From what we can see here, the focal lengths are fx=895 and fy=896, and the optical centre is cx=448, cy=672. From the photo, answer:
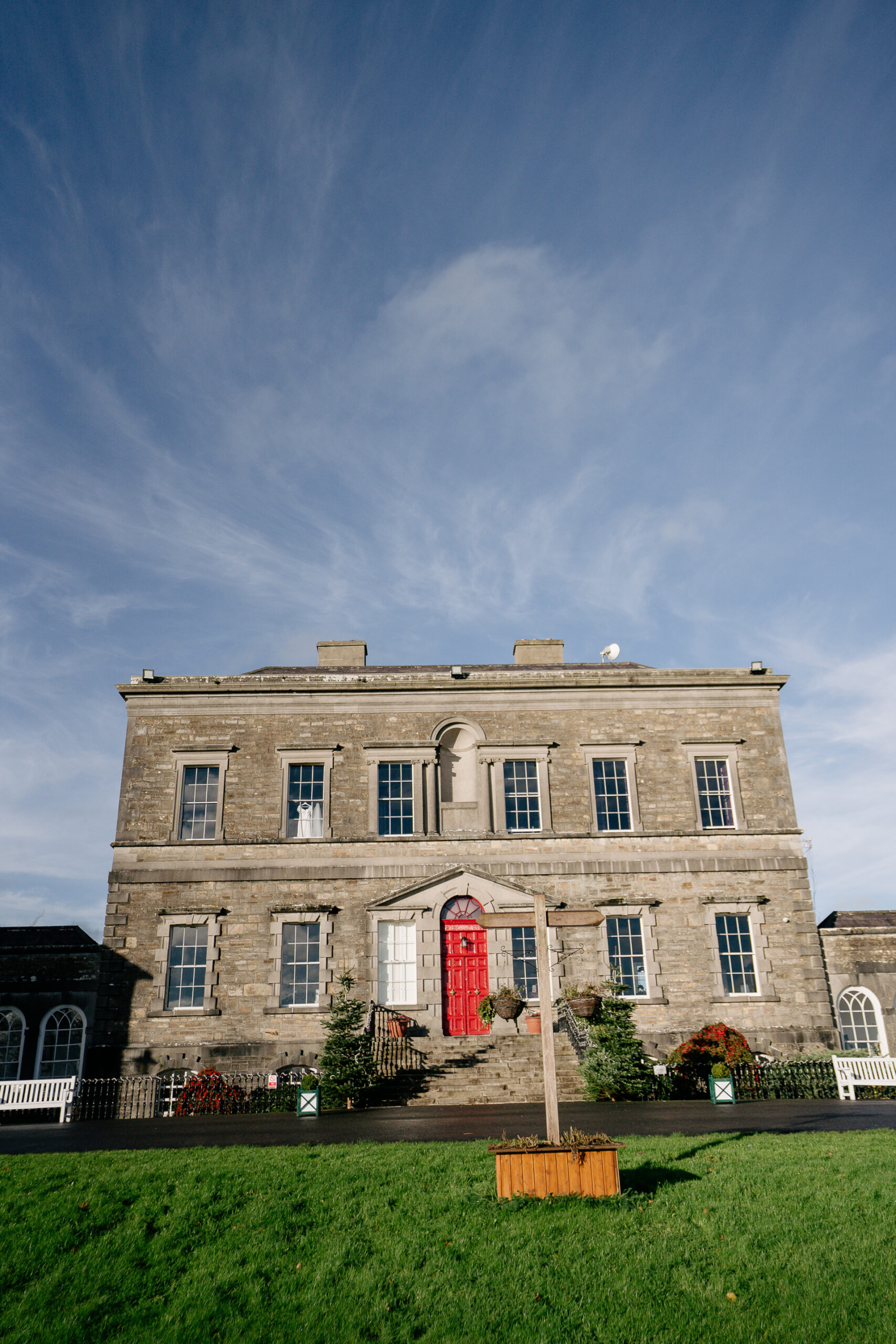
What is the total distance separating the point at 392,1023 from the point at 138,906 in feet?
24.2

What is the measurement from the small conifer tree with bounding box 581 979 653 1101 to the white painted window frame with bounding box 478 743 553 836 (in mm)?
5659

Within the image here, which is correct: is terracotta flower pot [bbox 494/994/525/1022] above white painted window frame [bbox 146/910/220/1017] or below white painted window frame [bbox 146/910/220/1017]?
below

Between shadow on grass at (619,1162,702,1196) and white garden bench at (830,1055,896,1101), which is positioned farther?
white garden bench at (830,1055,896,1101)

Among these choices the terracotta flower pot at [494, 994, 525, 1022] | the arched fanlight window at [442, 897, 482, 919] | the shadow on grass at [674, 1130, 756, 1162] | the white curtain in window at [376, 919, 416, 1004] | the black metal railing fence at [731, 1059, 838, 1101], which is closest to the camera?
the shadow on grass at [674, 1130, 756, 1162]

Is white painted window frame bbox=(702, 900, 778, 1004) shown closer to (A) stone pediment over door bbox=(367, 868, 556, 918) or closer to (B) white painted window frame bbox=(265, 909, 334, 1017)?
(A) stone pediment over door bbox=(367, 868, 556, 918)

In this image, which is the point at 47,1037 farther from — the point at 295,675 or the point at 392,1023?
the point at 295,675

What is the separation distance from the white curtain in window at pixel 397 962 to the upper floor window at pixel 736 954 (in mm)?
8095

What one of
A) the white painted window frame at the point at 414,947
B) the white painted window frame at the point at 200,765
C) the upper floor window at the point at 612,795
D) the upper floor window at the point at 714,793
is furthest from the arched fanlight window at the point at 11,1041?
the upper floor window at the point at 714,793

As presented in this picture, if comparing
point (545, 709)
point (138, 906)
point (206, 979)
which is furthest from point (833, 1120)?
point (138, 906)

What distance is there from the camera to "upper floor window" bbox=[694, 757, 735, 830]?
2511cm

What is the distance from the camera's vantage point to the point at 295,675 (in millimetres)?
27391

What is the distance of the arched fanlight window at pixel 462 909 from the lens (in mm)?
23516

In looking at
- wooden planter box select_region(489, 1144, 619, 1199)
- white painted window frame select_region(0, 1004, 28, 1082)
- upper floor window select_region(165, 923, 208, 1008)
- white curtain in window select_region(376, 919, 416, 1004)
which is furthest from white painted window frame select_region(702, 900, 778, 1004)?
white painted window frame select_region(0, 1004, 28, 1082)

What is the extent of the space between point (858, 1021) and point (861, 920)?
2.81 m
